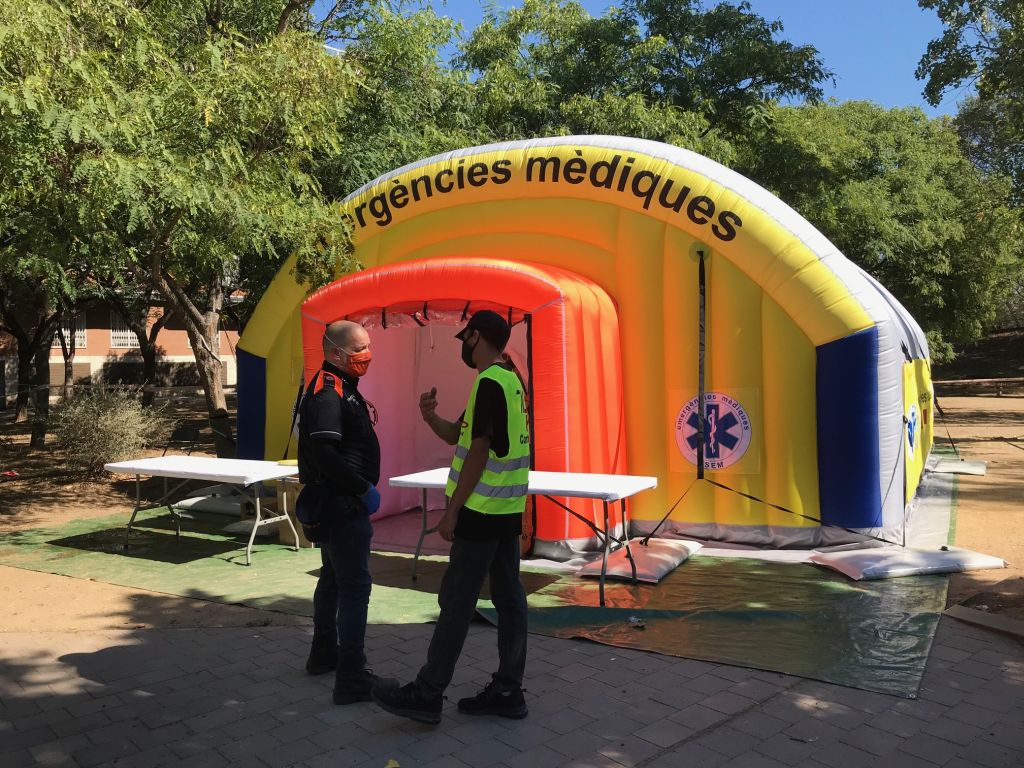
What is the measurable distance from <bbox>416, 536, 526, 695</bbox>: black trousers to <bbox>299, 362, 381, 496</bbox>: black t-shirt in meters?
0.60

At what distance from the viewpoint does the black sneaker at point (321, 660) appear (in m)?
4.44

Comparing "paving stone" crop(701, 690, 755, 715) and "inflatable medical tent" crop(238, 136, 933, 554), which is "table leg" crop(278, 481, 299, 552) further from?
"paving stone" crop(701, 690, 755, 715)

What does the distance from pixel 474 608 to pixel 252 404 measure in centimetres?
692

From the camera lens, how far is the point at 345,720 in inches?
152

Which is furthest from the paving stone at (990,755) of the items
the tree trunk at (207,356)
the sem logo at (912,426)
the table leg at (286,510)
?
the tree trunk at (207,356)

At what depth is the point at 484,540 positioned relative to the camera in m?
3.72

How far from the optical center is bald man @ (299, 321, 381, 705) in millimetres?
3963

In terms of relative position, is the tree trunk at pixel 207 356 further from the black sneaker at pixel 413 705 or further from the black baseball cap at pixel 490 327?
the black sneaker at pixel 413 705

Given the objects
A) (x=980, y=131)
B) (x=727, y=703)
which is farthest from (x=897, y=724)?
(x=980, y=131)

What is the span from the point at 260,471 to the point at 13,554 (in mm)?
2365

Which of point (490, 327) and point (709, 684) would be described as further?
point (709, 684)

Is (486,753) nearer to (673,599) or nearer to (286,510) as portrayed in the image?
(673,599)

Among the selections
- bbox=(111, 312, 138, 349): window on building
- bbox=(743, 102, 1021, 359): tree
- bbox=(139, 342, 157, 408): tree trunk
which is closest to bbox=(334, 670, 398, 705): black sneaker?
bbox=(743, 102, 1021, 359): tree

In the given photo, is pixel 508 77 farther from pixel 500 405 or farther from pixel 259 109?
pixel 500 405
